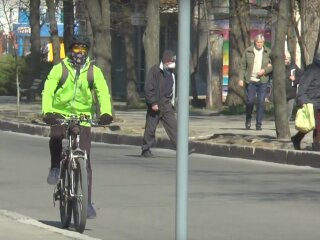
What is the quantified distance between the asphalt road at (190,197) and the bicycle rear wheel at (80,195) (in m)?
0.37

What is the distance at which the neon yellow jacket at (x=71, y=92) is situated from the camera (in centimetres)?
1002

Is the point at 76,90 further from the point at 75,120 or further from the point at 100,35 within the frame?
the point at 100,35

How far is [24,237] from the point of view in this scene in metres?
9.20

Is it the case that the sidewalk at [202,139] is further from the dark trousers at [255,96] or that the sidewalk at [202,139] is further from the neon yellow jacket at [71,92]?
the neon yellow jacket at [71,92]

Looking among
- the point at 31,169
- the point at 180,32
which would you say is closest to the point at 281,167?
the point at 31,169

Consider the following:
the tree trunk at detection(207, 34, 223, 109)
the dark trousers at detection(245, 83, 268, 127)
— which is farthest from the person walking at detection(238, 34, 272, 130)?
the tree trunk at detection(207, 34, 223, 109)

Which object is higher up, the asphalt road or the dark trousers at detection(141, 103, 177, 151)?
the dark trousers at detection(141, 103, 177, 151)

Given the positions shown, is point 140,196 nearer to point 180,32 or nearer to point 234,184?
point 234,184

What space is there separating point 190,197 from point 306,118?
4.08 metres

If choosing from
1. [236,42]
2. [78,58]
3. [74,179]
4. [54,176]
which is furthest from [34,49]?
[74,179]

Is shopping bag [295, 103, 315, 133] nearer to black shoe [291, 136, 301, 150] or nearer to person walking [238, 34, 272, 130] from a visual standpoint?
black shoe [291, 136, 301, 150]

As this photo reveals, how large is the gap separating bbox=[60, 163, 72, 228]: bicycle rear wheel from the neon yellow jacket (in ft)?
1.74

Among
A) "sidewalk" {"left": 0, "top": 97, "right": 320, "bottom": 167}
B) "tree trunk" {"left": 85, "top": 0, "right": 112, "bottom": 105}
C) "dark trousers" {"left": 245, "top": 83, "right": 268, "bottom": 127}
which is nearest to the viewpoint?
"sidewalk" {"left": 0, "top": 97, "right": 320, "bottom": 167}

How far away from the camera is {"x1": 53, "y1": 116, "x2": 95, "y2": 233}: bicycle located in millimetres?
9719
